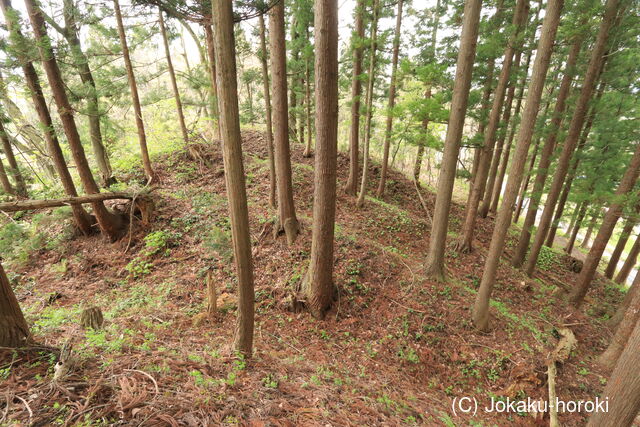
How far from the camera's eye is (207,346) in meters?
4.55

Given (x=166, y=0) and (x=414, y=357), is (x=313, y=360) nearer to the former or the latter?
(x=414, y=357)

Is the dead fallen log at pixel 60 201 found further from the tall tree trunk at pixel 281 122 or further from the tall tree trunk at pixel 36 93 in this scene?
the tall tree trunk at pixel 281 122

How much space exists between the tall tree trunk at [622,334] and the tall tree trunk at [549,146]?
490cm

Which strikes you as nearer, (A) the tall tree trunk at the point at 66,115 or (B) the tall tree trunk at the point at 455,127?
(B) the tall tree trunk at the point at 455,127

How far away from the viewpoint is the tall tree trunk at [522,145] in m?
4.79

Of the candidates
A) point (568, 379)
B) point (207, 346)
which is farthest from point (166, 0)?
point (568, 379)

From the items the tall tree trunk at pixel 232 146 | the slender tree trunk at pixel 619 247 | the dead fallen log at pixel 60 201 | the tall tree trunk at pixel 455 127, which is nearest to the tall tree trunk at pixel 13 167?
the dead fallen log at pixel 60 201

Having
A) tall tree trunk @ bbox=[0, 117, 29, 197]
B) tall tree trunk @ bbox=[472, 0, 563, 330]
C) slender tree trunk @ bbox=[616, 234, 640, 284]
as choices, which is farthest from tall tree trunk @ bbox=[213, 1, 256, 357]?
slender tree trunk @ bbox=[616, 234, 640, 284]

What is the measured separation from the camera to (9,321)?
2.96 meters

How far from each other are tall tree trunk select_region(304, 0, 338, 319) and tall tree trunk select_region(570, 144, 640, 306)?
24.7 feet

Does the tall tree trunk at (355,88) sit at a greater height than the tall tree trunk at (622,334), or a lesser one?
greater

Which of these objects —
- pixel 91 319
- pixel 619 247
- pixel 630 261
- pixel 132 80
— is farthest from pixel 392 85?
pixel 630 261

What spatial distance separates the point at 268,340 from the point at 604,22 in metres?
11.9

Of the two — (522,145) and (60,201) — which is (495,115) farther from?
(60,201)
